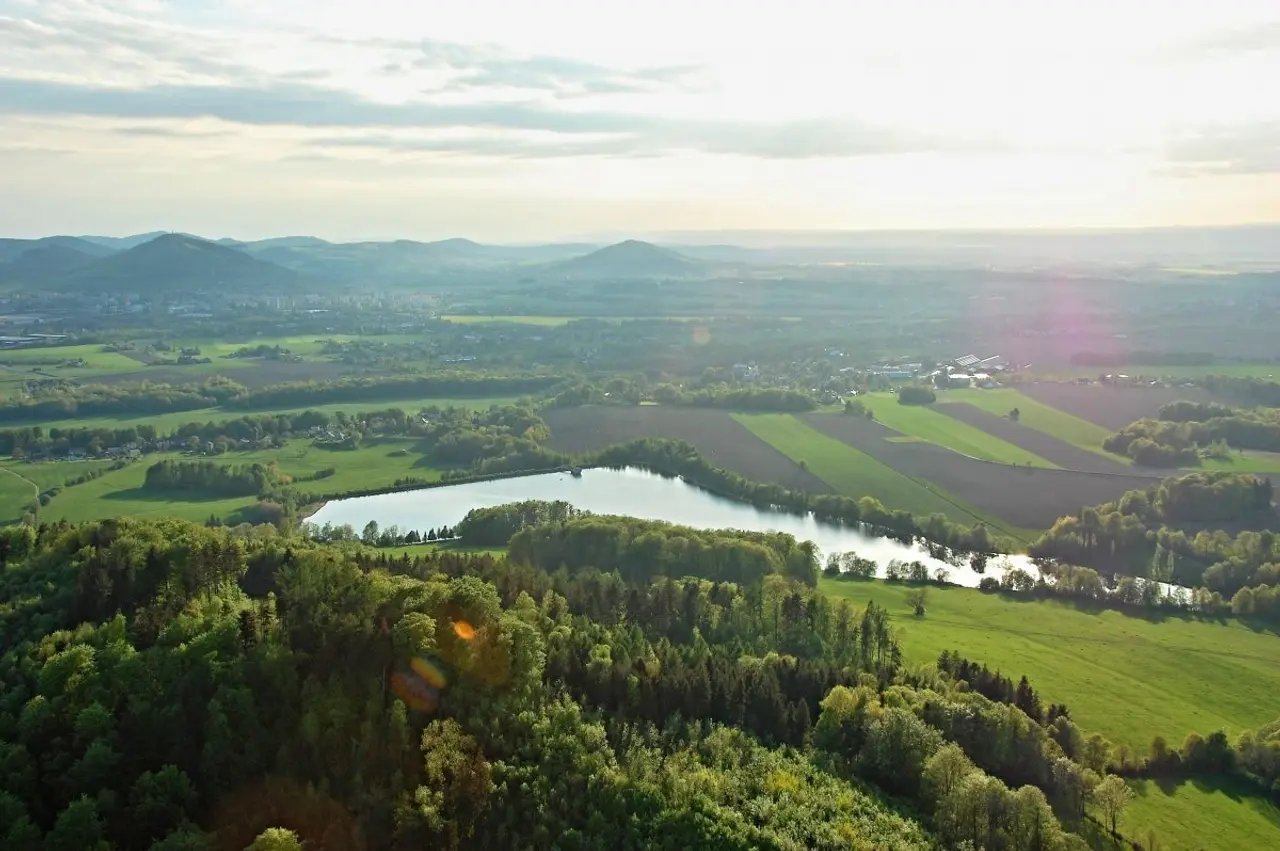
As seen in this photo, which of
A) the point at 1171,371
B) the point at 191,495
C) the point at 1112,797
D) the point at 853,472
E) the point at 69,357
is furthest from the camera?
the point at 69,357

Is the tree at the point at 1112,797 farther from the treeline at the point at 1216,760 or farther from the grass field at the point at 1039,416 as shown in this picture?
the grass field at the point at 1039,416

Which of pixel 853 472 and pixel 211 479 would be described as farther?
pixel 853 472

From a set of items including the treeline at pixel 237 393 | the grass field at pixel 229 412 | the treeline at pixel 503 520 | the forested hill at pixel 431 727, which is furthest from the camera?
the treeline at pixel 237 393

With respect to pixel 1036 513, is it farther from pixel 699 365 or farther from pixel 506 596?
pixel 699 365

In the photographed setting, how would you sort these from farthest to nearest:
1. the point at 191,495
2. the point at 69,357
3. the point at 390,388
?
the point at 69,357, the point at 390,388, the point at 191,495

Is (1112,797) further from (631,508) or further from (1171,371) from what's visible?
(1171,371)

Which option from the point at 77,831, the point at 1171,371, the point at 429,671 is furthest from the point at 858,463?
the point at 1171,371

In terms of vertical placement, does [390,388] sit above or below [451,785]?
below

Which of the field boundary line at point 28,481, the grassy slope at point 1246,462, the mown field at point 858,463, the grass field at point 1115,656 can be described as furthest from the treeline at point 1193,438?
the field boundary line at point 28,481
